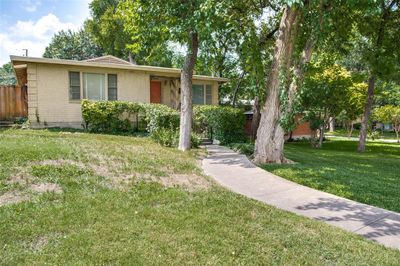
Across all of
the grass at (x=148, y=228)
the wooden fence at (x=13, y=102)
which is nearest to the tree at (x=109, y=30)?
the wooden fence at (x=13, y=102)

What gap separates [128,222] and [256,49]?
6.76 m

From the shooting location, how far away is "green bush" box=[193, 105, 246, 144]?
12.4 metres

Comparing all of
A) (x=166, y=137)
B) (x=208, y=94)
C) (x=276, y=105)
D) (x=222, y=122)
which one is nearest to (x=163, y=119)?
(x=166, y=137)

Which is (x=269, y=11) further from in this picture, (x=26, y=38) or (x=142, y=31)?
(x=26, y=38)

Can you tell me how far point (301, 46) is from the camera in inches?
417

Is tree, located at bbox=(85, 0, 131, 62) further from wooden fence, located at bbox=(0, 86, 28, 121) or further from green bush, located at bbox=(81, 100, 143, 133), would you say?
green bush, located at bbox=(81, 100, 143, 133)

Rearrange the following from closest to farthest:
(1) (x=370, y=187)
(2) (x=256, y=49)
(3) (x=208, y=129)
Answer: (1) (x=370, y=187) → (2) (x=256, y=49) → (3) (x=208, y=129)

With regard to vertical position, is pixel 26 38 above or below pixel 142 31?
above

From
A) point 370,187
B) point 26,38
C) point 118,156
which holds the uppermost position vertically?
point 26,38

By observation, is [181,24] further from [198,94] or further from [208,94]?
[208,94]

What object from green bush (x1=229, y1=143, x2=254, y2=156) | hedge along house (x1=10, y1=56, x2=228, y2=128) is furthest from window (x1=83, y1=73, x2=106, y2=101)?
green bush (x1=229, y1=143, x2=254, y2=156)

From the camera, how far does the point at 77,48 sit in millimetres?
38125

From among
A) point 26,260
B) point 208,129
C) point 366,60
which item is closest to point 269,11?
point 366,60

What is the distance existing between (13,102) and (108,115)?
5.51m
